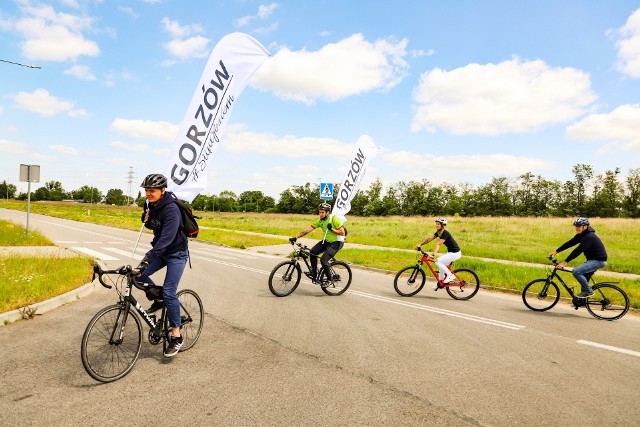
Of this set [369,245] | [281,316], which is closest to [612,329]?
[281,316]

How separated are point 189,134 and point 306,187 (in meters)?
111

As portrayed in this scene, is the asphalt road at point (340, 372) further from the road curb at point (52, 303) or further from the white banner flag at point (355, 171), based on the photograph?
the white banner flag at point (355, 171)

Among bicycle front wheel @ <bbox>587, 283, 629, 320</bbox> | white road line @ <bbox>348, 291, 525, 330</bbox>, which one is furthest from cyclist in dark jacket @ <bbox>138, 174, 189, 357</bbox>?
bicycle front wheel @ <bbox>587, 283, 629, 320</bbox>

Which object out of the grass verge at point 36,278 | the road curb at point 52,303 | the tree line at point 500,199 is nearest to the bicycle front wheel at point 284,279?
the road curb at point 52,303

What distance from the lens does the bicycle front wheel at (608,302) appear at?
7.57m

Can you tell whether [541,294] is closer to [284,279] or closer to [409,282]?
[409,282]

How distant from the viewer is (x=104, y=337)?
12.7ft

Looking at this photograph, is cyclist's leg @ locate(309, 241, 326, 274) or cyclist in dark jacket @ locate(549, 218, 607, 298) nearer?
cyclist in dark jacket @ locate(549, 218, 607, 298)

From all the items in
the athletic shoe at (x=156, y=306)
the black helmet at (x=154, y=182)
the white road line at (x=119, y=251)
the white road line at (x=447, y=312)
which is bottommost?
the white road line at (x=119, y=251)

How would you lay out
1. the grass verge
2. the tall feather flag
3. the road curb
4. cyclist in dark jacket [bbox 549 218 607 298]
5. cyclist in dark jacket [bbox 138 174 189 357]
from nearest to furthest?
1. cyclist in dark jacket [bbox 138 174 189 357]
2. the road curb
3. the grass verge
4. cyclist in dark jacket [bbox 549 218 607 298]
5. the tall feather flag

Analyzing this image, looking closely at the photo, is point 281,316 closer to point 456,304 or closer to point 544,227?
point 456,304

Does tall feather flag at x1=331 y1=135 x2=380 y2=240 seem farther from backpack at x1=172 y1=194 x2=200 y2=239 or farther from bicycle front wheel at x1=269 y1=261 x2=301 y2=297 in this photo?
backpack at x1=172 y1=194 x2=200 y2=239

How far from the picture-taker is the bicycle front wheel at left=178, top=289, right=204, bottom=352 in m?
4.87

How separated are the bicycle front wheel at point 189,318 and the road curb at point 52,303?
120 inches
